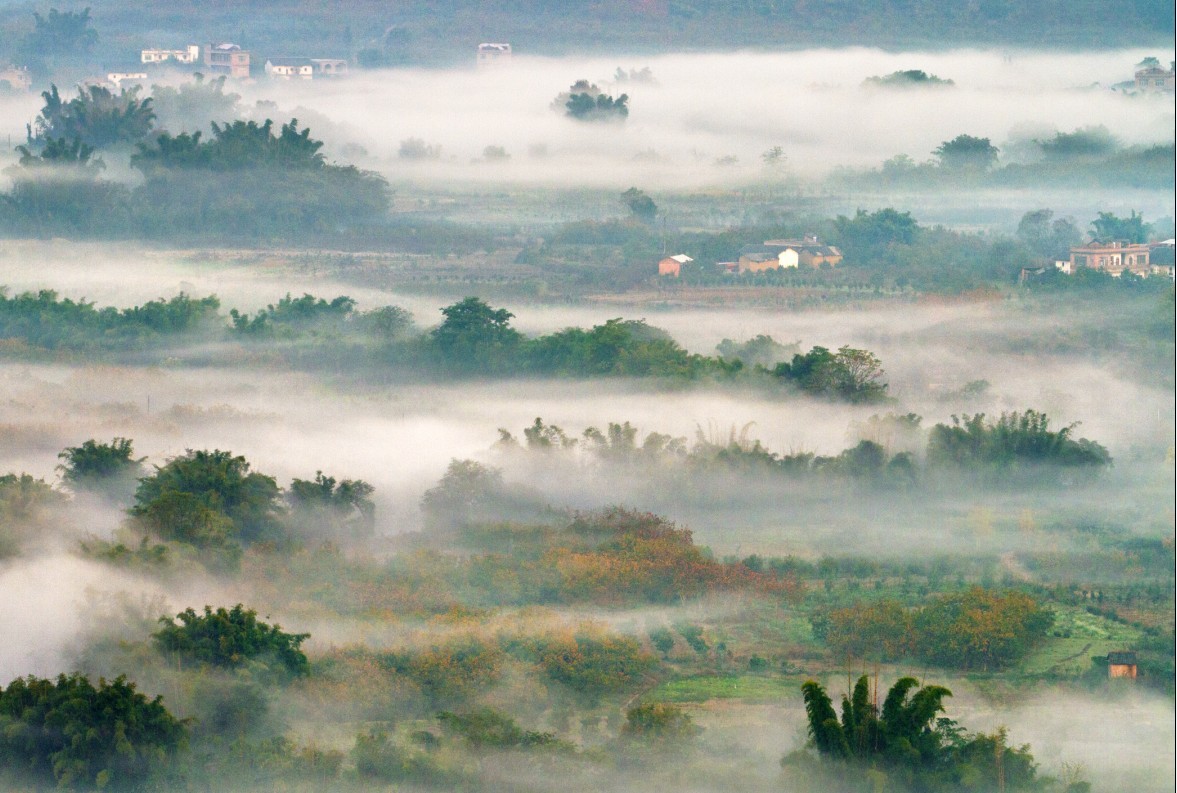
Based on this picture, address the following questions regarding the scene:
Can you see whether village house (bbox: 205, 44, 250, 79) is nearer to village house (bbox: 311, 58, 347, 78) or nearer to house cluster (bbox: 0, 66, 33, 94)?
village house (bbox: 311, 58, 347, 78)

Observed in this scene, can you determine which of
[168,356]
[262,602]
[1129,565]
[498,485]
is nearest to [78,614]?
[262,602]

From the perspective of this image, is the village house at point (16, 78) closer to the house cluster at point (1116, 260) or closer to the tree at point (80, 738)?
the house cluster at point (1116, 260)

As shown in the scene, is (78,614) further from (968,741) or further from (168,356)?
(168,356)

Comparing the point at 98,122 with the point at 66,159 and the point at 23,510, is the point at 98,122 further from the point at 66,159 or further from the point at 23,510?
the point at 23,510

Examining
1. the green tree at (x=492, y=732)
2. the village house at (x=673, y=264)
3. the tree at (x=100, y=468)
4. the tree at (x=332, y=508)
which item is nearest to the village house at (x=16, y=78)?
the village house at (x=673, y=264)

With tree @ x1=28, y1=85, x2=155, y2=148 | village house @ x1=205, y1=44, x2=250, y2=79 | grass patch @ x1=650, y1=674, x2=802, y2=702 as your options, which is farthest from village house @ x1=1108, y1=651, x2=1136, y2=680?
village house @ x1=205, y1=44, x2=250, y2=79

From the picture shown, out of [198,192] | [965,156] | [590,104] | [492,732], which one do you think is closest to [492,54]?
[590,104]
